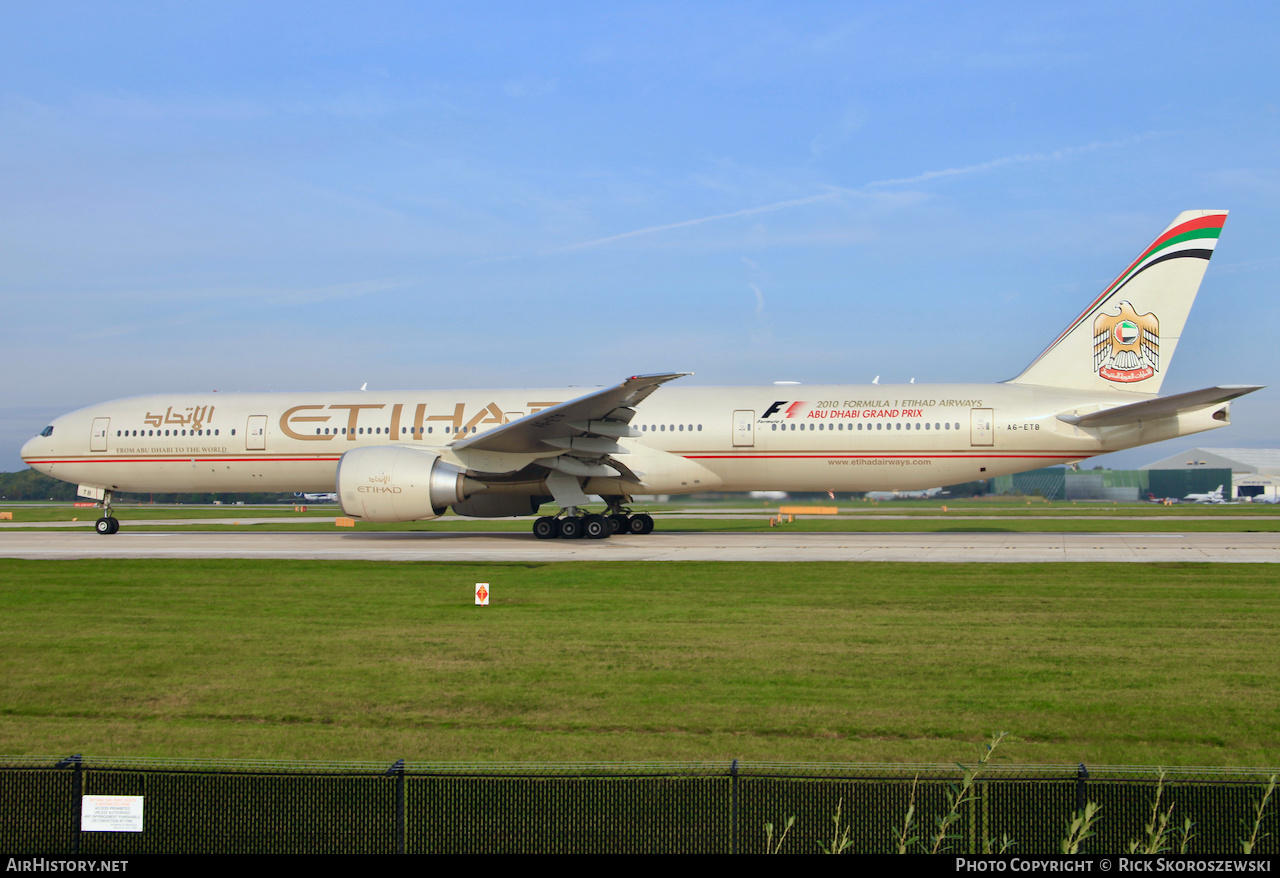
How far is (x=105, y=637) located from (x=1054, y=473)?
95.2 metres

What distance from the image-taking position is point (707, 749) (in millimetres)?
7316

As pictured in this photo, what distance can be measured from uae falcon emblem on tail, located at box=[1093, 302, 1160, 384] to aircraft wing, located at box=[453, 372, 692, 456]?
40.6 feet

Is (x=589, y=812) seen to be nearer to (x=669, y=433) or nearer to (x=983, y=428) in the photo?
(x=669, y=433)

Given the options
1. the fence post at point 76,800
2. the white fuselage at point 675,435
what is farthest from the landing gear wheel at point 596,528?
the fence post at point 76,800

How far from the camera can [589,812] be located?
17.5 ft

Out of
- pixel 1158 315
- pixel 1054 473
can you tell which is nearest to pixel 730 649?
pixel 1158 315

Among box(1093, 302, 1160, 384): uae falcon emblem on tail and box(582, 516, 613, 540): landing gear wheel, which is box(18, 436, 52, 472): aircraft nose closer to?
box(582, 516, 613, 540): landing gear wheel

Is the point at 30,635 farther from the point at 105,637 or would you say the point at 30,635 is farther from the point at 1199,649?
the point at 1199,649

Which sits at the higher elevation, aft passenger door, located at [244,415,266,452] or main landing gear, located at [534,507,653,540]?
aft passenger door, located at [244,415,266,452]

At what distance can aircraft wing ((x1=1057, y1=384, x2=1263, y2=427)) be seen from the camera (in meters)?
22.4

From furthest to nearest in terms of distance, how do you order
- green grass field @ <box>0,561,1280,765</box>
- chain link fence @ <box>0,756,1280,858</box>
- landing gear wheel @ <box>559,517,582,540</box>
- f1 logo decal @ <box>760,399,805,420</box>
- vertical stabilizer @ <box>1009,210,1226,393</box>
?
1. f1 logo decal @ <box>760,399,805,420</box>
2. landing gear wheel @ <box>559,517,582,540</box>
3. vertical stabilizer @ <box>1009,210,1226,393</box>
4. green grass field @ <box>0,561,1280,765</box>
5. chain link fence @ <box>0,756,1280,858</box>

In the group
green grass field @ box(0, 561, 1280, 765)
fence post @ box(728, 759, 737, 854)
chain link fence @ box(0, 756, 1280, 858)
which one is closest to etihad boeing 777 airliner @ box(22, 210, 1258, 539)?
green grass field @ box(0, 561, 1280, 765)

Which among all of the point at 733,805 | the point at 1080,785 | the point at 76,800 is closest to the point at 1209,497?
the point at 1080,785

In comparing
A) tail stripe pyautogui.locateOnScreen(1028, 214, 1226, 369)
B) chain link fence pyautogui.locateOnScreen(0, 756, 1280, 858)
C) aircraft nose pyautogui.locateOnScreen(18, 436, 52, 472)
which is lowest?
chain link fence pyautogui.locateOnScreen(0, 756, 1280, 858)
